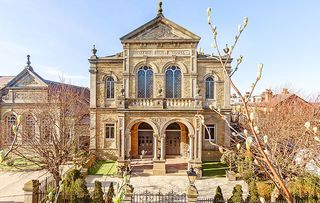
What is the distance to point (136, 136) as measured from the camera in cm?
2312

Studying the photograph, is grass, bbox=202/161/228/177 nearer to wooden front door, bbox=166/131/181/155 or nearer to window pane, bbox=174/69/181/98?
wooden front door, bbox=166/131/181/155

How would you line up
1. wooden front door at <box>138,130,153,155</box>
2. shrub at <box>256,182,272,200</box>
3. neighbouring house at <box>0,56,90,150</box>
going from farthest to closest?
neighbouring house at <box>0,56,90,150</box> < wooden front door at <box>138,130,153,155</box> < shrub at <box>256,182,272,200</box>

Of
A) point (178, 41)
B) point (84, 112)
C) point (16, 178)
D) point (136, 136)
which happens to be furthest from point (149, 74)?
point (16, 178)

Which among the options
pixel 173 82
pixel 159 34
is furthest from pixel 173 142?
pixel 159 34

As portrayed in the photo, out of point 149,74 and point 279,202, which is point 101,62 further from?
point 279,202

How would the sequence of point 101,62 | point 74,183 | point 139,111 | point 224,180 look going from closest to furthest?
point 74,183
point 224,180
point 139,111
point 101,62

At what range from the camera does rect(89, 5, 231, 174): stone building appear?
21.0 m

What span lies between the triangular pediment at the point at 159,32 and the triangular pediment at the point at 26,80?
1243 centimetres

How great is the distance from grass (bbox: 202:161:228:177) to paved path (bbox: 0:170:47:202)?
12.8 metres

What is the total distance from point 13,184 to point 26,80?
14068 millimetres

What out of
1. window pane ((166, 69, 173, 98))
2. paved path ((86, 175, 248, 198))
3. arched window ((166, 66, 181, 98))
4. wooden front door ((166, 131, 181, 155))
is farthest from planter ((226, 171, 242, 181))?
window pane ((166, 69, 173, 98))

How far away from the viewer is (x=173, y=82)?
72.2 ft

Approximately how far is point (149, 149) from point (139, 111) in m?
6.07

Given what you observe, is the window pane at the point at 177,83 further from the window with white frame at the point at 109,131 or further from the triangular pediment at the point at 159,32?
the window with white frame at the point at 109,131
